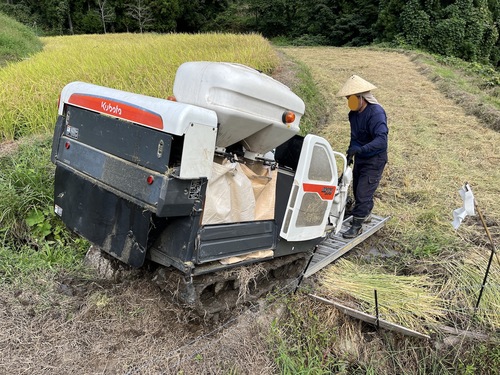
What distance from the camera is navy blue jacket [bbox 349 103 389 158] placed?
409 centimetres

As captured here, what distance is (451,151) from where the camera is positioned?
7.50 metres

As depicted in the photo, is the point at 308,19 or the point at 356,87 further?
the point at 308,19

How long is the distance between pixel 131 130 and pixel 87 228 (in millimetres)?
806

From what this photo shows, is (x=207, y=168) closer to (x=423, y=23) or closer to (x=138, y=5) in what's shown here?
(x=423, y=23)

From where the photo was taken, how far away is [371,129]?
13.7ft

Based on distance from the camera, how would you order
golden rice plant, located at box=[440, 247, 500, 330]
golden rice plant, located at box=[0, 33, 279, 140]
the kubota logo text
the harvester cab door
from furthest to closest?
golden rice plant, located at box=[0, 33, 279, 140]
golden rice plant, located at box=[440, 247, 500, 330]
the harvester cab door
the kubota logo text

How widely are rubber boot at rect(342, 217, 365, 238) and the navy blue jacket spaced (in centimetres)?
67

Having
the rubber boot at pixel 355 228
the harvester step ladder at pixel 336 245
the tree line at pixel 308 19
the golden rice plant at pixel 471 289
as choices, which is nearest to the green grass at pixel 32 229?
the harvester step ladder at pixel 336 245

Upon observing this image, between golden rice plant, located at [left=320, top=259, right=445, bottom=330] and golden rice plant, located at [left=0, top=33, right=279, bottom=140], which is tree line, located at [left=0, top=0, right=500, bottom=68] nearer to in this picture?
golden rice plant, located at [left=0, top=33, right=279, bottom=140]

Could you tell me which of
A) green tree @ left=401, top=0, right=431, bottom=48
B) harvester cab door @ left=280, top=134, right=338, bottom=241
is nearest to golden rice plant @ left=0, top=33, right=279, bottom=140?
harvester cab door @ left=280, top=134, right=338, bottom=241

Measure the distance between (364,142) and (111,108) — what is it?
2.76 meters

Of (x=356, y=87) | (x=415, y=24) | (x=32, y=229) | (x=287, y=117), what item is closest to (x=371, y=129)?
(x=356, y=87)

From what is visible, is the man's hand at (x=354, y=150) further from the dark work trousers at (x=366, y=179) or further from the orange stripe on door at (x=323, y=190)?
the orange stripe on door at (x=323, y=190)

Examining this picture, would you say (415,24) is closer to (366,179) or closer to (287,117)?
(366,179)
